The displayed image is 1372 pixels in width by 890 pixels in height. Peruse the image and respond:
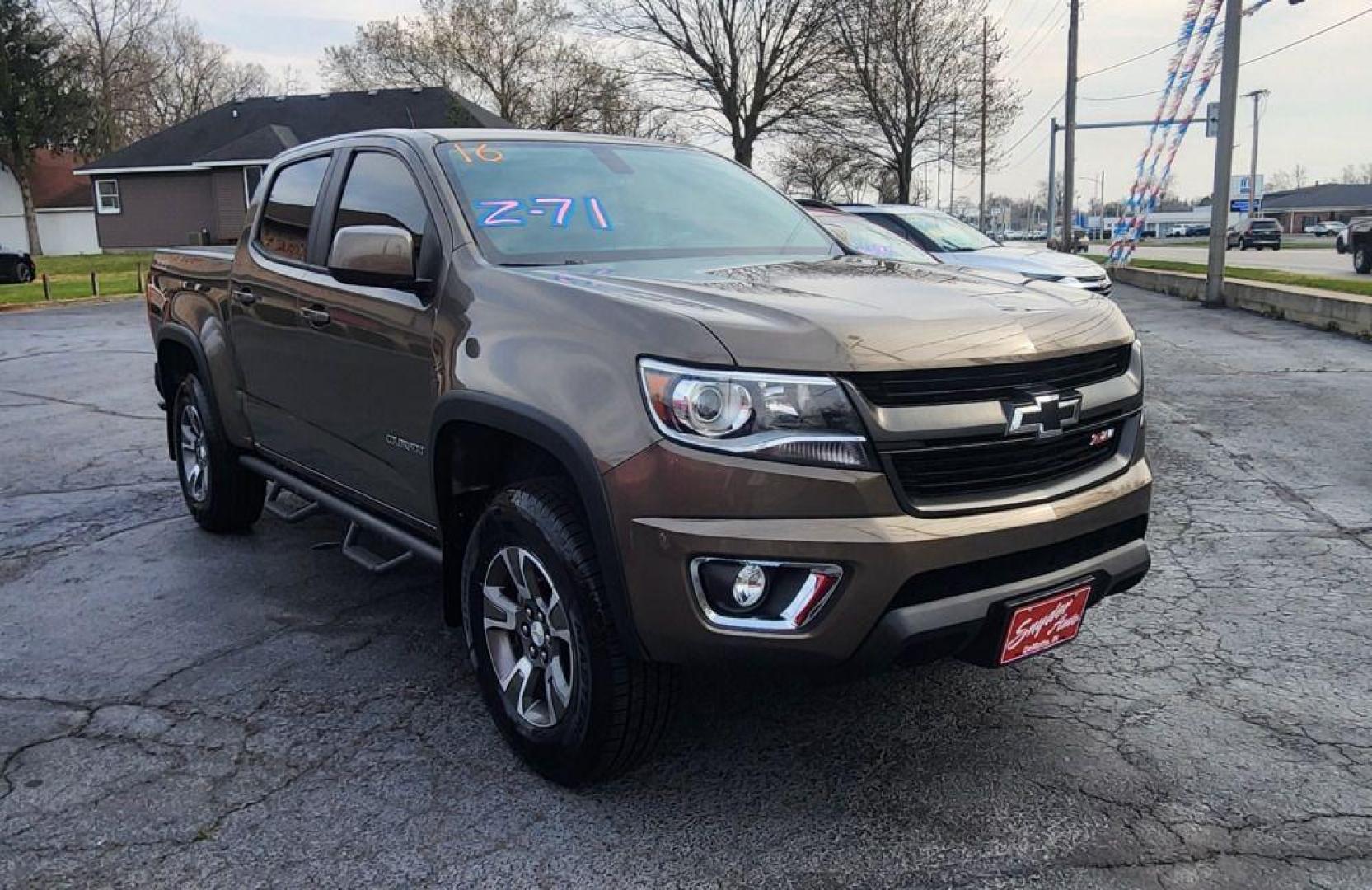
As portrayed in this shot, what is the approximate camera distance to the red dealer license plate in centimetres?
276

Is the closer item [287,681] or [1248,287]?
[287,681]

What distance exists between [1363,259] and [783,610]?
23.5 metres

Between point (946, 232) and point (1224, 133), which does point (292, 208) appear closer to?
point (946, 232)

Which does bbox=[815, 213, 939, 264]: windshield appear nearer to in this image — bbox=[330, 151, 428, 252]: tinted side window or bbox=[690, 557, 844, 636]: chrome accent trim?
bbox=[330, 151, 428, 252]: tinted side window

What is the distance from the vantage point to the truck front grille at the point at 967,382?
8.52 ft

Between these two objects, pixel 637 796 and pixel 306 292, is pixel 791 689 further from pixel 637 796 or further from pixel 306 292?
pixel 306 292

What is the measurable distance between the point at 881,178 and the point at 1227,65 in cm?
2665

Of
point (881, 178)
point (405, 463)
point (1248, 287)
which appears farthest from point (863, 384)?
point (881, 178)

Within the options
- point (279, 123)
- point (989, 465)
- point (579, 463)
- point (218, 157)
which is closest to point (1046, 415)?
point (989, 465)

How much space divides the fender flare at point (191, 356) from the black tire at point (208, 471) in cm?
5

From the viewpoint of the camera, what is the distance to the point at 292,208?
4734 mm

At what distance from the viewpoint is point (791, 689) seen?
3709 mm

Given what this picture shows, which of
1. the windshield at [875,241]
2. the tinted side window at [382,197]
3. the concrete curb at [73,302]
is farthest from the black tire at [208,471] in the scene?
the concrete curb at [73,302]

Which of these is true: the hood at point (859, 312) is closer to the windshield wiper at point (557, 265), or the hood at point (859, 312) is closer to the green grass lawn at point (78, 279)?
the windshield wiper at point (557, 265)
